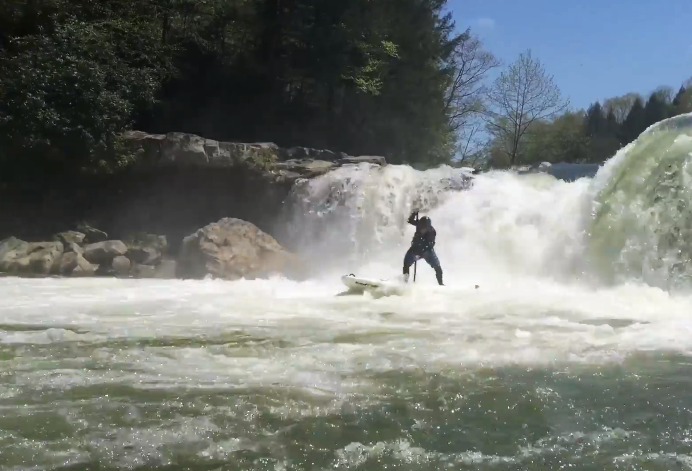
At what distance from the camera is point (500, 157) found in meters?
38.5

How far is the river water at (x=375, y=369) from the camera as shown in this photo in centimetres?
370

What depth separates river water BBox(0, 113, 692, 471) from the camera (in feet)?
12.1

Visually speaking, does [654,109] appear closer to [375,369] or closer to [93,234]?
[93,234]

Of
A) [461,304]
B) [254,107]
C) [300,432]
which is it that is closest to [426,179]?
[461,304]

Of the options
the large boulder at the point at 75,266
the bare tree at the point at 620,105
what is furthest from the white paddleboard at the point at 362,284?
the bare tree at the point at 620,105

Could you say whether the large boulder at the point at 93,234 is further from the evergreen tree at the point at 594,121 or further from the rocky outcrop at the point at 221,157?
the evergreen tree at the point at 594,121

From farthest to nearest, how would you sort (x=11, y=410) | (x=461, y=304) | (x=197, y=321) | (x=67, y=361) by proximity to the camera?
(x=461, y=304), (x=197, y=321), (x=67, y=361), (x=11, y=410)

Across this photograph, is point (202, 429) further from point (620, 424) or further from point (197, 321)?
point (197, 321)

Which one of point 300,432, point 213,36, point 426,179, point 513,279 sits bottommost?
point 300,432

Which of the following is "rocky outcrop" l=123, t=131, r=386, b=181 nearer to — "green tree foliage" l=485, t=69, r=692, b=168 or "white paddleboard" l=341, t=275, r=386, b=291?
"white paddleboard" l=341, t=275, r=386, b=291

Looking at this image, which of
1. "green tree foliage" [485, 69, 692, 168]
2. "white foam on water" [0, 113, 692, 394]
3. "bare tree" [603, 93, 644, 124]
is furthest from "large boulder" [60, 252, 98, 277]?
"bare tree" [603, 93, 644, 124]

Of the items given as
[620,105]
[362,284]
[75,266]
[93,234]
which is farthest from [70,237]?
[620,105]

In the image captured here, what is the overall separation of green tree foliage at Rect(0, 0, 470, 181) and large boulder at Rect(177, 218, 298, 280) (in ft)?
15.5

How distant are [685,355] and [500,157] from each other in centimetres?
3343
